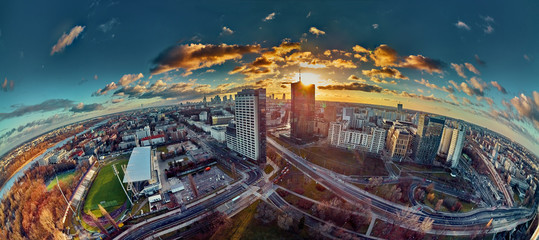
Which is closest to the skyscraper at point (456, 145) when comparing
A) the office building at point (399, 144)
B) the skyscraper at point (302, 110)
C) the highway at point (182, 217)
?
the office building at point (399, 144)

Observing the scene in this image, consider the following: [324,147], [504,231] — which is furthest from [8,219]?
[504,231]

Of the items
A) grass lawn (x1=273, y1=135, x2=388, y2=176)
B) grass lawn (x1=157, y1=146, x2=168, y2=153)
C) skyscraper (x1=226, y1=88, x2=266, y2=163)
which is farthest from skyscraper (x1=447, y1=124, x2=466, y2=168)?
grass lawn (x1=157, y1=146, x2=168, y2=153)

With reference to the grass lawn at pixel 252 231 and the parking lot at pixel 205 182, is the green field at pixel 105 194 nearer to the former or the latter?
the parking lot at pixel 205 182

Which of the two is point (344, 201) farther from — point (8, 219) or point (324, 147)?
point (8, 219)

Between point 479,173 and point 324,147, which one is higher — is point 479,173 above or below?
below

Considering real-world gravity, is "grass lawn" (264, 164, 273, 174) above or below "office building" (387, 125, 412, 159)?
below

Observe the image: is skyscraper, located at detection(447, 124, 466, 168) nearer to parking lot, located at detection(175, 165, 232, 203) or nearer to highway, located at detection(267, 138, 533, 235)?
highway, located at detection(267, 138, 533, 235)
